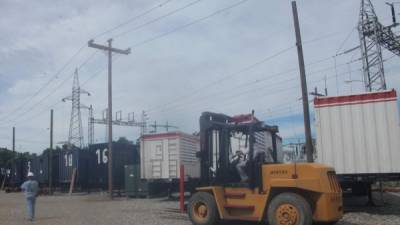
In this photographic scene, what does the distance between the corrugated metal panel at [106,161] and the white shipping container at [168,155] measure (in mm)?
6657

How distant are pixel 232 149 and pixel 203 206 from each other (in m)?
1.67

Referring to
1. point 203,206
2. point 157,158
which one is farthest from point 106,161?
point 203,206

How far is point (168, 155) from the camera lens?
25.6 meters

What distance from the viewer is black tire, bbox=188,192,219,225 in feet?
43.1

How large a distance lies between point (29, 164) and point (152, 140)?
72.9 feet

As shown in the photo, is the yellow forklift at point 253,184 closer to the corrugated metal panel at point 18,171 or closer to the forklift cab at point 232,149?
the forklift cab at point 232,149

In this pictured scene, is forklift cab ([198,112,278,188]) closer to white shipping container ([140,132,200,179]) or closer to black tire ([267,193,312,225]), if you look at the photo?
black tire ([267,193,312,225])

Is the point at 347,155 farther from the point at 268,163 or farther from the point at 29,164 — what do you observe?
the point at 29,164

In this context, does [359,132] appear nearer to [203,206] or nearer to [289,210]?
[289,210]

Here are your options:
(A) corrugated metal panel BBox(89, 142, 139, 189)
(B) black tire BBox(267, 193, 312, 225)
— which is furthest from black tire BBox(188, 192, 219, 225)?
(A) corrugated metal panel BBox(89, 142, 139, 189)

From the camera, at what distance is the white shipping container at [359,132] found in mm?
15625

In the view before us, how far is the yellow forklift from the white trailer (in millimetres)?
3247

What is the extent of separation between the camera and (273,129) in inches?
544

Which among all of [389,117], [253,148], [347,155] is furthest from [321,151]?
[253,148]
